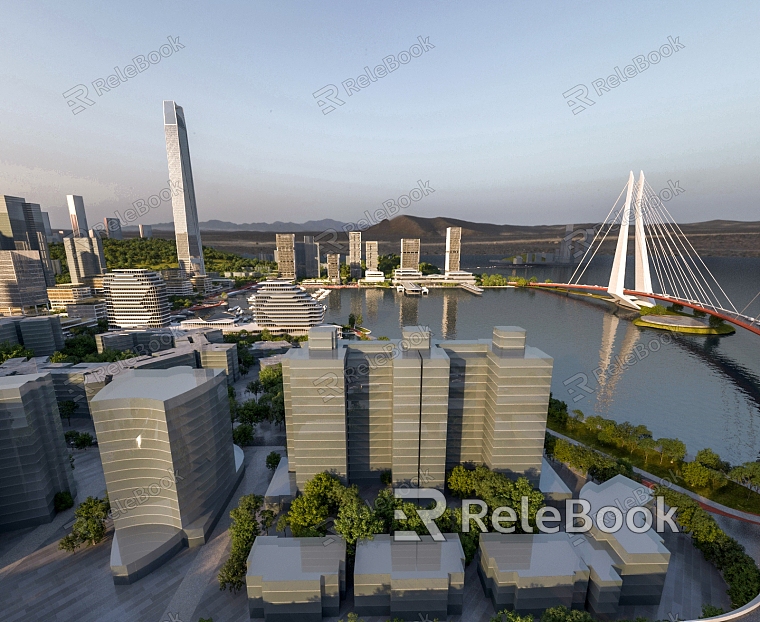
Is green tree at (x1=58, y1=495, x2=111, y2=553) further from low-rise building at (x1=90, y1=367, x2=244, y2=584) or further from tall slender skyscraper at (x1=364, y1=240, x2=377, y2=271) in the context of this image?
tall slender skyscraper at (x1=364, y1=240, x2=377, y2=271)

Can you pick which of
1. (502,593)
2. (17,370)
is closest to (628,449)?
(502,593)

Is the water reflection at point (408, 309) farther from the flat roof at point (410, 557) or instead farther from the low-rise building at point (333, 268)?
the flat roof at point (410, 557)

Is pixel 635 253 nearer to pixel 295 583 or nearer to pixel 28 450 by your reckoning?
pixel 295 583

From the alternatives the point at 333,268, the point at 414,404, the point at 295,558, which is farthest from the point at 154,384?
the point at 333,268

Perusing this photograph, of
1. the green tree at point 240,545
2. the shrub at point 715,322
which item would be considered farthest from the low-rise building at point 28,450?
the shrub at point 715,322

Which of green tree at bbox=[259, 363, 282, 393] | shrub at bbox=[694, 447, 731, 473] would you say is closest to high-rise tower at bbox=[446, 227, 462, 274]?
green tree at bbox=[259, 363, 282, 393]

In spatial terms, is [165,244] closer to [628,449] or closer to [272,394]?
[272,394]
